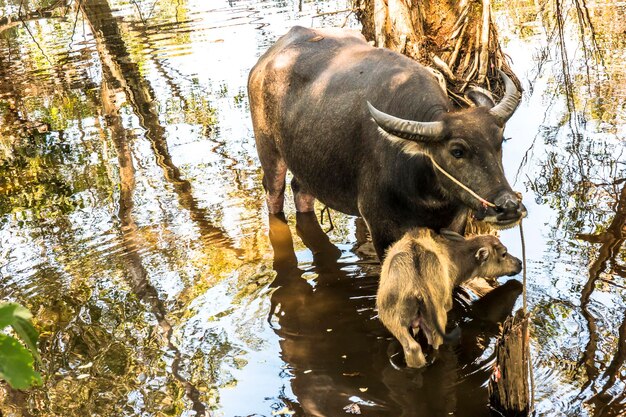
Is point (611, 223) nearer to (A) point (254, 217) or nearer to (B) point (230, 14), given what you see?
(A) point (254, 217)

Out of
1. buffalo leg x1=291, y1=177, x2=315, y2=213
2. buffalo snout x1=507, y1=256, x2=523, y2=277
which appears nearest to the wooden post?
buffalo snout x1=507, y1=256, x2=523, y2=277

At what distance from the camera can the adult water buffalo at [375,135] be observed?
5.59m

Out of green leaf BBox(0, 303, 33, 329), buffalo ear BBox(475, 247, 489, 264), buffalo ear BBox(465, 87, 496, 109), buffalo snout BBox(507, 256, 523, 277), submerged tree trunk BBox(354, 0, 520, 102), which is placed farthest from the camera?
submerged tree trunk BBox(354, 0, 520, 102)

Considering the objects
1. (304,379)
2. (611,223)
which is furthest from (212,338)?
(611,223)

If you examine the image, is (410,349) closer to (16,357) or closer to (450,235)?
(450,235)

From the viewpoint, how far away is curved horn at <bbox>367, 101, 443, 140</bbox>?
558cm

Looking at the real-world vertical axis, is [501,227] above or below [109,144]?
above

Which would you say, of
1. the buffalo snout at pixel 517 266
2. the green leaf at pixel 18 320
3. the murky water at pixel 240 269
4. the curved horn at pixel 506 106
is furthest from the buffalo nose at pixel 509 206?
the green leaf at pixel 18 320

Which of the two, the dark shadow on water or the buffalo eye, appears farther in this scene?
the buffalo eye

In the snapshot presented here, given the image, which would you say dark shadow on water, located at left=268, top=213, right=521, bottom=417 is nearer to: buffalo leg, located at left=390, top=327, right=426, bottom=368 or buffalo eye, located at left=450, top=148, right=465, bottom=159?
buffalo leg, located at left=390, top=327, right=426, bottom=368

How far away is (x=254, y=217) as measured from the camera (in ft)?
29.3

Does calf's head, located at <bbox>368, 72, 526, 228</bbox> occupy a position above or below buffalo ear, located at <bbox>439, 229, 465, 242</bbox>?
above

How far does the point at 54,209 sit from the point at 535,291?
5714 millimetres

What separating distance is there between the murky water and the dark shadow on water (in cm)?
2
